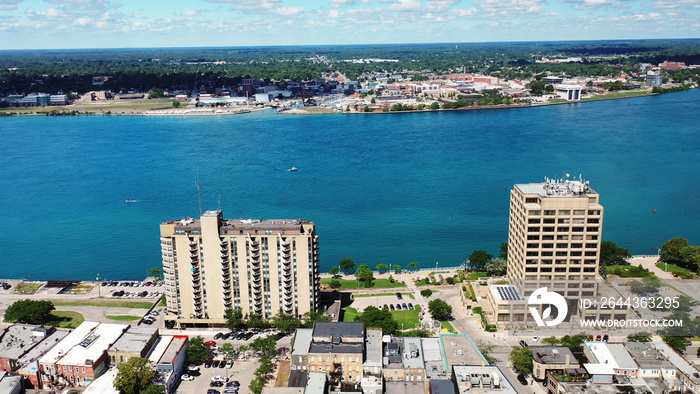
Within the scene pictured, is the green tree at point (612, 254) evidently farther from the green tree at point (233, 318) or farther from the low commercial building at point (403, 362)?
the green tree at point (233, 318)

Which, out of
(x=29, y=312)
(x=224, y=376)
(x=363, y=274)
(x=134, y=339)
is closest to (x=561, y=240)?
(x=363, y=274)

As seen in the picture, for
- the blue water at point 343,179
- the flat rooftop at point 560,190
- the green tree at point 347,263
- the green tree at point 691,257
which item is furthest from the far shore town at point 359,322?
the blue water at point 343,179

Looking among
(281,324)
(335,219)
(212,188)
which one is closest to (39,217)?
(212,188)

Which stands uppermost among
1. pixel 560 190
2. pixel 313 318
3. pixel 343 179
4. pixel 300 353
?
pixel 560 190

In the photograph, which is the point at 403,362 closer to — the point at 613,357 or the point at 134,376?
the point at 613,357

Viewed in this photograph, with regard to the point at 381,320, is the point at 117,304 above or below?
below

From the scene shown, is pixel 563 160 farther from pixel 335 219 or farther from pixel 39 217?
pixel 39 217
